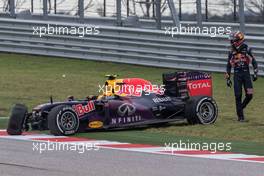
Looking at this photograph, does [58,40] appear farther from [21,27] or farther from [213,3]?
[213,3]

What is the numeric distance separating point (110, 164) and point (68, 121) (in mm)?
3067

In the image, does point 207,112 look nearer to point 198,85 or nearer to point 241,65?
point 198,85

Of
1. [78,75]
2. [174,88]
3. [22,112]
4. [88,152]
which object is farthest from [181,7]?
[88,152]

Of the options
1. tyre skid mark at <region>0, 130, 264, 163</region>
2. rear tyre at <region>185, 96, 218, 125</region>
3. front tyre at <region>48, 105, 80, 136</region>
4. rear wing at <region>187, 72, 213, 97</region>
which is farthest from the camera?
rear wing at <region>187, 72, 213, 97</region>

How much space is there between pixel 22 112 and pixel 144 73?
1063 centimetres

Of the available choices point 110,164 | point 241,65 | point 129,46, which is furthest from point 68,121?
point 129,46

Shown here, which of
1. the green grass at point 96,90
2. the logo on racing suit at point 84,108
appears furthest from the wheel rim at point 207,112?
the logo on racing suit at point 84,108

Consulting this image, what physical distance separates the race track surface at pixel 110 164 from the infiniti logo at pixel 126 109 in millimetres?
2249

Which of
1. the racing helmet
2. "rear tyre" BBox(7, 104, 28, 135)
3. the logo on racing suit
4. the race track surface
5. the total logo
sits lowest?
the race track surface

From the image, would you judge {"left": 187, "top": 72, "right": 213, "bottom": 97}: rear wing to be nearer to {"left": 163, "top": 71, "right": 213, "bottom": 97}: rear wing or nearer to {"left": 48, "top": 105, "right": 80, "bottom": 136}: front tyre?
{"left": 163, "top": 71, "right": 213, "bottom": 97}: rear wing

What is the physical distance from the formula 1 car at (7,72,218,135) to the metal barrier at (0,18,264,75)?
743 cm

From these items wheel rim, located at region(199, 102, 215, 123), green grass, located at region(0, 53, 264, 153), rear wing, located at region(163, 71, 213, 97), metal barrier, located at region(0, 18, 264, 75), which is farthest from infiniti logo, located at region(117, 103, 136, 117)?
metal barrier, located at region(0, 18, 264, 75)

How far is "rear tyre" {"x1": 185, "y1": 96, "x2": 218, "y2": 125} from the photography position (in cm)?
1490

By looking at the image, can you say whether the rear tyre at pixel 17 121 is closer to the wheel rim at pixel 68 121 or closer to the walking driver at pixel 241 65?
the wheel rim at pixel 68 121
